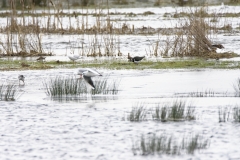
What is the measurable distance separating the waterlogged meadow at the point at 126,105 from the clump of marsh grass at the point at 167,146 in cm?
2

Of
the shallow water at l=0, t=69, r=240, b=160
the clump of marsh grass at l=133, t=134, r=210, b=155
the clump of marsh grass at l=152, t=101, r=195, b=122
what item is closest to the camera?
the clump of marsh grass at l=133, t=134, r=210, b=155

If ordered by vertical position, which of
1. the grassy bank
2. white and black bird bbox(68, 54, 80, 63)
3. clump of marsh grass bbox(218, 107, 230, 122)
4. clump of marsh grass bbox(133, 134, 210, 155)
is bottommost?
clump of marsh grass bbox(133, 134, 210, 155)

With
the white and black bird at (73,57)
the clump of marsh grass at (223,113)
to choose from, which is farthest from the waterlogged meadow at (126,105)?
the white and black bird at (73,57)

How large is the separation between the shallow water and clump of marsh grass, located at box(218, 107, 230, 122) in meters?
0.15

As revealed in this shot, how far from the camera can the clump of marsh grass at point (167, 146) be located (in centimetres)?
1036

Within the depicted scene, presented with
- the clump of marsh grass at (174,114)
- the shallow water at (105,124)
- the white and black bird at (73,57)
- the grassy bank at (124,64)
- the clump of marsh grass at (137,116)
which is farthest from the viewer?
the white and black bird at (73,57)

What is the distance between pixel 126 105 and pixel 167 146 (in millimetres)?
4446

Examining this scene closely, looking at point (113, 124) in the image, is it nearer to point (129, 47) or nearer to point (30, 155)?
point (30, 155)

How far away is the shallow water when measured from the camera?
1098 cm

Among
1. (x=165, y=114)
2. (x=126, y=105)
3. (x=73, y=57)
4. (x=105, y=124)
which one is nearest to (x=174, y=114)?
(x=165, y=114)

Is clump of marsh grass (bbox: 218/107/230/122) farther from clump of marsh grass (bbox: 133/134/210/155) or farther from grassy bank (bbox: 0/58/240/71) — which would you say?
grassy bank (bbox: 0/58/240/71)

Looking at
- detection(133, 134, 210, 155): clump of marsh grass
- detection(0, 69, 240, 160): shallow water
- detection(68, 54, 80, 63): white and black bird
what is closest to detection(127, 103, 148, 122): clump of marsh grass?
detection(0, 69, 240, 160): shallow water

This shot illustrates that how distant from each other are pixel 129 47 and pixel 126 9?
2500 cm

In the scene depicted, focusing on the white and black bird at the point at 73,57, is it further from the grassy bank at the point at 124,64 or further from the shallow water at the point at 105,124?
the shallow water at the point at 105,124
